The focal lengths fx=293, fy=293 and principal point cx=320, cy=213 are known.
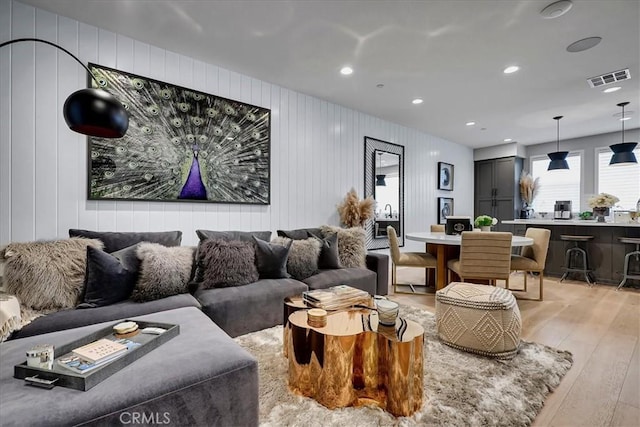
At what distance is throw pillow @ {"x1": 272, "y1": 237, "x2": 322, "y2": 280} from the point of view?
309 centimetres

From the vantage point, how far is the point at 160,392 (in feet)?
3.43

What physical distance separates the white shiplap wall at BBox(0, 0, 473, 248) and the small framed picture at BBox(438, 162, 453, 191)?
8.28 ft

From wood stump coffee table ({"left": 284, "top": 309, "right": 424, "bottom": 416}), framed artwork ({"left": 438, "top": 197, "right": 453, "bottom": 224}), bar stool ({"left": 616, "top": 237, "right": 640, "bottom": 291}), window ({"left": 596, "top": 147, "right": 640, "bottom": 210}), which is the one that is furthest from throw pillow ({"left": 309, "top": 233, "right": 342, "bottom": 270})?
window ({"left": 596, "top": 147, "right": 640, "bottom": 210})

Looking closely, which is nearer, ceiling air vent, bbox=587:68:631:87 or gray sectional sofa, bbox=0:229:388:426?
gray sectional sofa, bbox=0:229:388:426

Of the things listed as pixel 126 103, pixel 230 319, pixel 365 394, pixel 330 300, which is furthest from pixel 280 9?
pixel 365 394

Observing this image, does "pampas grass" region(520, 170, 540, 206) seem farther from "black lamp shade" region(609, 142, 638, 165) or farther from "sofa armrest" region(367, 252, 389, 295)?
"sofa armrest" region(367, 252, 389, 295)

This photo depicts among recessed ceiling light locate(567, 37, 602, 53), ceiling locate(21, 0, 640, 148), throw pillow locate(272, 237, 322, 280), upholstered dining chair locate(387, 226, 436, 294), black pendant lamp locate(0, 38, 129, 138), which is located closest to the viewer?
black pendant lamp locate(0, 38, 129, 138)

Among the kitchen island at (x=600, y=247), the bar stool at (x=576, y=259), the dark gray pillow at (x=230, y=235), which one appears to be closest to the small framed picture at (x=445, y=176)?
the kitchen island at (x=600, y=247)

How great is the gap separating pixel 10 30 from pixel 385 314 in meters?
3.42

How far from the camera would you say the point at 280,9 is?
2.33m

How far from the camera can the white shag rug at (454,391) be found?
1490mm

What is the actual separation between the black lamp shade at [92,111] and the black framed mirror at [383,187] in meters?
3.73

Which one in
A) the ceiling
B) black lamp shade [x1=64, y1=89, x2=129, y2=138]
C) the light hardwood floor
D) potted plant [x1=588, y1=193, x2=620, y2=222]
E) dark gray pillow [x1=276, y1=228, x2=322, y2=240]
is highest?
the ceiling

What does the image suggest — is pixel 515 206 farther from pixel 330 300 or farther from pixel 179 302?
pixel 179 302
